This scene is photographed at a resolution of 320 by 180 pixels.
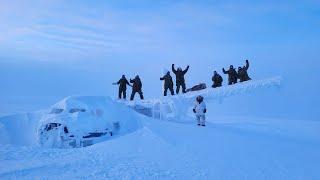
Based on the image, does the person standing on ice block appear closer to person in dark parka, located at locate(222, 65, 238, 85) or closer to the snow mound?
the snow mound

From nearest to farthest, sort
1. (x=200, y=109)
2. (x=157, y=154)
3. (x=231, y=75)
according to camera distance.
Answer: (x=157, y=154)
(x=200, y=109)
(x=231, y=75)

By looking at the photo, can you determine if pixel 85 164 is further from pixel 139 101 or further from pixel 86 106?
pixel 139 101

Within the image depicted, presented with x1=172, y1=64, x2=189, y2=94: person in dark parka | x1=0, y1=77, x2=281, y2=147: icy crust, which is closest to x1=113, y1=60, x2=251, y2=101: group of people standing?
x1=172, y1=64, x2=189, y2=94: person in dark parka

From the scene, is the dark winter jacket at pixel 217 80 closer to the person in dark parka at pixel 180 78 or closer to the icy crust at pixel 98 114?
the person in dark parka at pixel 180 78

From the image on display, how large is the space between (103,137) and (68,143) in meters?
1.32

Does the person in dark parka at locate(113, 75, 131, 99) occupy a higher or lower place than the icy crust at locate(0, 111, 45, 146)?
higher

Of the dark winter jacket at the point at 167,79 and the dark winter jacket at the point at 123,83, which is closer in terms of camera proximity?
the dark winter jacket at the point at 167,79

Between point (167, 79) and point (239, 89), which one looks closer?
point (239, 89)

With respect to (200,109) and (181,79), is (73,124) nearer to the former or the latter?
(200,109)

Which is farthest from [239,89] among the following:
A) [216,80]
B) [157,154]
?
[157,154]

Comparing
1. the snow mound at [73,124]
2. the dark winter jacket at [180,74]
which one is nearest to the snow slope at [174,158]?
the snow mound at [73,124]

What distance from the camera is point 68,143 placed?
49.5 feet

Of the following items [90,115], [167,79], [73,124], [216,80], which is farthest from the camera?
[216,80]

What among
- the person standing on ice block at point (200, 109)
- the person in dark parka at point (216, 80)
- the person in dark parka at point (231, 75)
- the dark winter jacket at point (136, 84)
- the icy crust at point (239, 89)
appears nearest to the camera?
the person standing on ice block at point (200, 109)
